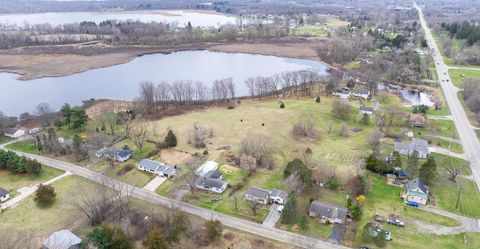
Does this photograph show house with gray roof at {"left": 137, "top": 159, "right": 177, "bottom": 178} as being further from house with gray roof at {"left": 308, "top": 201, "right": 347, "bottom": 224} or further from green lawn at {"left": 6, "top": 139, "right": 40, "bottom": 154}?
house with gray roof at {"left": 308, "top": 201, "right": 347, "bottom": 224}

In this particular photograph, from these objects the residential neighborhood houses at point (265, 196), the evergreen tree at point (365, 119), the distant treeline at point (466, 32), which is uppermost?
the distant treeline at point (466, 32)

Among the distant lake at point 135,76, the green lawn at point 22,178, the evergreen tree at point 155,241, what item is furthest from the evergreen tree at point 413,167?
the distant lake at point 135,76

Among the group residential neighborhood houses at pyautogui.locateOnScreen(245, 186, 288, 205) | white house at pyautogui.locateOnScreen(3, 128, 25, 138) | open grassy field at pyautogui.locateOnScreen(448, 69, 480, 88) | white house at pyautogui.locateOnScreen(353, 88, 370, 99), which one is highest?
open grassy field at pyautogui.locateOnScreen(448, 69, 480, 88)

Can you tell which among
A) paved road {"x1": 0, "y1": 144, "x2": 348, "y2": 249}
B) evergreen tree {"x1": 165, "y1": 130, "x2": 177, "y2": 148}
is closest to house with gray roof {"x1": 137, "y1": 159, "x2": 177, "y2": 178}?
paved road {"x1": 0, "y1": 144, "x2": 348, "y2": 249}

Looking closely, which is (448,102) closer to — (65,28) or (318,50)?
(318,50)

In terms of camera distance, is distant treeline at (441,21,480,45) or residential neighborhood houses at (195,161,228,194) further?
distant treeline at (441,21,480,45)

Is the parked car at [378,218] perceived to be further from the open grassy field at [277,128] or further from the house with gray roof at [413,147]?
the house with gray roof at [413,147]
